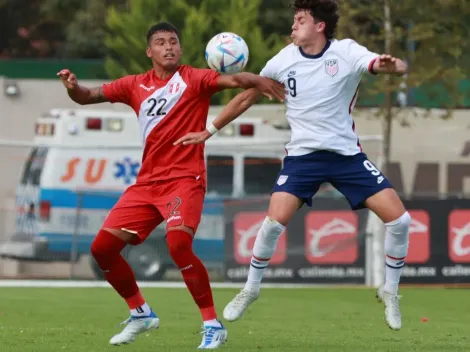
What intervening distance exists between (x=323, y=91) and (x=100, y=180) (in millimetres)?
11809

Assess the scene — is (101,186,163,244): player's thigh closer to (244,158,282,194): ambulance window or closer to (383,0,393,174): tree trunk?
(244,158,282,194): ambulance window

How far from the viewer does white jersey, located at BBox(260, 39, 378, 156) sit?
9.84 m

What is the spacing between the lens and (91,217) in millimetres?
20938

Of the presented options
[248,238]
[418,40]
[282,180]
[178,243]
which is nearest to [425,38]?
[418,40]

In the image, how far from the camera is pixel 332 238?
1986 centimetres

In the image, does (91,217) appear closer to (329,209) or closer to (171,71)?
(329,209)

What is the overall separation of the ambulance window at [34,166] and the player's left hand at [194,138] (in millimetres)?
11932

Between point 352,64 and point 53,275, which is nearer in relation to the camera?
point 352,64

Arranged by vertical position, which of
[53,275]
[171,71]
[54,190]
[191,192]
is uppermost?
[171,71]

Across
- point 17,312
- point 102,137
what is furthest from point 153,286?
point 17,312

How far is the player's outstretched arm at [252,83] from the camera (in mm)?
9738

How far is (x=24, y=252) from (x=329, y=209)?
4.80 m

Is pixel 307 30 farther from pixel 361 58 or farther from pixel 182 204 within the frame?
pixel 182 204

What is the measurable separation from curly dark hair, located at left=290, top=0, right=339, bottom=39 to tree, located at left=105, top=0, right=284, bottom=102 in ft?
65.6
